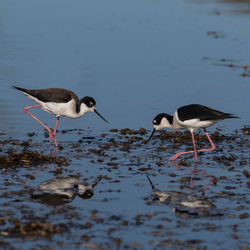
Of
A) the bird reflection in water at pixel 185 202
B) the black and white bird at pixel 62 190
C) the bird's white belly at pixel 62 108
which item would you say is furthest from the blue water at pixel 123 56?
the bird reflection in water at pixel 185 202

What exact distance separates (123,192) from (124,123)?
4.55 meters

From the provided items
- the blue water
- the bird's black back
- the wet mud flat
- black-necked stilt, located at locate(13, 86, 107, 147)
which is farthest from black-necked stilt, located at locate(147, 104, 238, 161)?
the bird's black back

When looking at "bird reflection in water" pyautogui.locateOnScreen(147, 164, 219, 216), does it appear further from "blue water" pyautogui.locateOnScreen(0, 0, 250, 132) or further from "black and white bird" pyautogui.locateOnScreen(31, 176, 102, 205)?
"blue water" pyautogui.locateOnScreen(0, 0, 250, 132)

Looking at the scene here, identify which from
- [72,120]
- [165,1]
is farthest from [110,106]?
[165,1]

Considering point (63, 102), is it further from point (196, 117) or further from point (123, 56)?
point (123, 56)

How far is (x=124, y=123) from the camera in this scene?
1381 centimetres

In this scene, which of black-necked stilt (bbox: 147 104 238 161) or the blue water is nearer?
black-necked stilt (bbox: 147 104 238 161)

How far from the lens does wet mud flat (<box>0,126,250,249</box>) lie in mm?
7523

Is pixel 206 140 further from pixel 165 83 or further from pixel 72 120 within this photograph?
pixel 165 83

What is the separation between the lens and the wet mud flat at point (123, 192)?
7523 millimetres

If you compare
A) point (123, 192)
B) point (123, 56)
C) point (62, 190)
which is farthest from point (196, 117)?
point (123, 56)

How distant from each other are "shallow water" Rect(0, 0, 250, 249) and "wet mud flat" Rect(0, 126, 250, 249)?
0.08 ft

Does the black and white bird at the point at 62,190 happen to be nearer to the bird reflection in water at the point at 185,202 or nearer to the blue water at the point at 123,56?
the bird reflection in water at the point at 185,202

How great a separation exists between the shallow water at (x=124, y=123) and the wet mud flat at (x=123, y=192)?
0.08 ft
